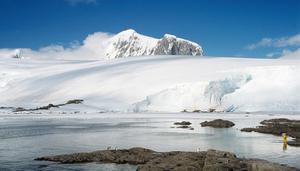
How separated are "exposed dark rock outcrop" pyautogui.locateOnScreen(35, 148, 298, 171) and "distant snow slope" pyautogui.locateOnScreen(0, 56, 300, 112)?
48646 mm

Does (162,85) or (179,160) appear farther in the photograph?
(162,85)

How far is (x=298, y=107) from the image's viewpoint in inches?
2518

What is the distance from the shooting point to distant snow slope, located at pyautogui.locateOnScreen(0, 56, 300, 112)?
69438 millimetres

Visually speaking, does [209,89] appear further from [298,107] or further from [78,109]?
[78,109]

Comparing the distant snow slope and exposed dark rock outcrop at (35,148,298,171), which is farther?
the distant snow slope

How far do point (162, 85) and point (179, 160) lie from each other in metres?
64.5

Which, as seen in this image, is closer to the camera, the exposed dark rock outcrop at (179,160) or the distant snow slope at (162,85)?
the exposed dark rock outcrop at (179,160)

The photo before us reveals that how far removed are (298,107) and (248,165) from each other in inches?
2011

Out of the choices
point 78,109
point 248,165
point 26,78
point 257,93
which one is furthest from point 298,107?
point 26,78

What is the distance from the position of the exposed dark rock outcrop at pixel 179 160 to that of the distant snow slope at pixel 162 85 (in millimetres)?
48646

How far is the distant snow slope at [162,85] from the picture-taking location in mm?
69438

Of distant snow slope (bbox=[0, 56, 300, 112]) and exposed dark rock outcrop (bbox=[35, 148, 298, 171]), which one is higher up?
distant snow slope (bbox=[0, 56, 300, 112])

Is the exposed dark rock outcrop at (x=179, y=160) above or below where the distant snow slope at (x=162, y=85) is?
below

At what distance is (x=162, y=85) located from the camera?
81.9 meters
